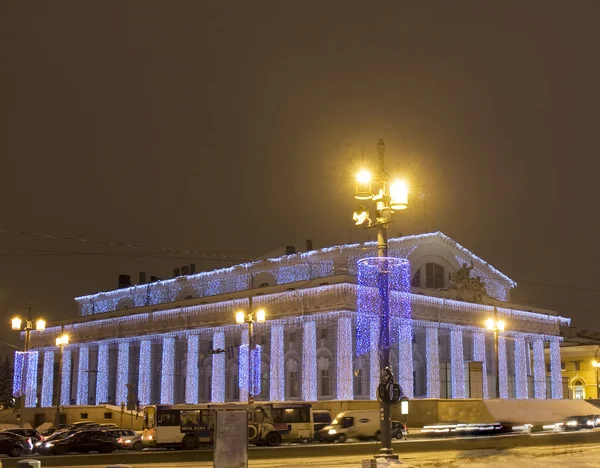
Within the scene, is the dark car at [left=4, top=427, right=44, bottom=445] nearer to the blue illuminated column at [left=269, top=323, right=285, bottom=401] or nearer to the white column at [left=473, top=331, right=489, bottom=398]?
the blue illuminated column at [left=269, top=323, right=285, bottom=401]

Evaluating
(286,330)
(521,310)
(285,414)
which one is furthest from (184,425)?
(521,310)

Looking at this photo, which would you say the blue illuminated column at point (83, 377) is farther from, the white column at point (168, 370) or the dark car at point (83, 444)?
the dark car at point (83, 444)

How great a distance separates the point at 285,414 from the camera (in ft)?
151

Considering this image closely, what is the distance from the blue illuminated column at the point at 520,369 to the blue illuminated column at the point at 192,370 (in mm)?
28880

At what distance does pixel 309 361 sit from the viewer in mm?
63906

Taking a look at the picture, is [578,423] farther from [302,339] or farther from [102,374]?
[102,374]

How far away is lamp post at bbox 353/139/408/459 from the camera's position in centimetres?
2103

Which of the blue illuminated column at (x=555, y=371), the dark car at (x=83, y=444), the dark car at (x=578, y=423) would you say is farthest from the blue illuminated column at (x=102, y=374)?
the dark car at (x=578, y=423)

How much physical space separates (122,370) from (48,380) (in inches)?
542

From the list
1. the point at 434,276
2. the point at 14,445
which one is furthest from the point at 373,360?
the point at 14,445

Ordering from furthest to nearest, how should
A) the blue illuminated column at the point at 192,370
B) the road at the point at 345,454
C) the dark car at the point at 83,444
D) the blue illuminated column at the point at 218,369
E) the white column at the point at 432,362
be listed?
the blue illuminated column at the point at 192,370
the blue illuminated column at the point at 218,369
the white column at the point at 432,362
the dark car at the point at 83,444
the road at the point at 345,454

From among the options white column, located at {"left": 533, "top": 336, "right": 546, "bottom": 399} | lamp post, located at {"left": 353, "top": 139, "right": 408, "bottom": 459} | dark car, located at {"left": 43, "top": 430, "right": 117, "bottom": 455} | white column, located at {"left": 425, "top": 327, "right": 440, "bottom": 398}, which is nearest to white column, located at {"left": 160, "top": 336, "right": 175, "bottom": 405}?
white column, located at {"left": 425, "top": 327, "right": 440, "bottom": 398}

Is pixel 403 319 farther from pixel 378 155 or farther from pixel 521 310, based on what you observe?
pixel 378 155

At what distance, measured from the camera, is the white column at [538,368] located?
80.6m
